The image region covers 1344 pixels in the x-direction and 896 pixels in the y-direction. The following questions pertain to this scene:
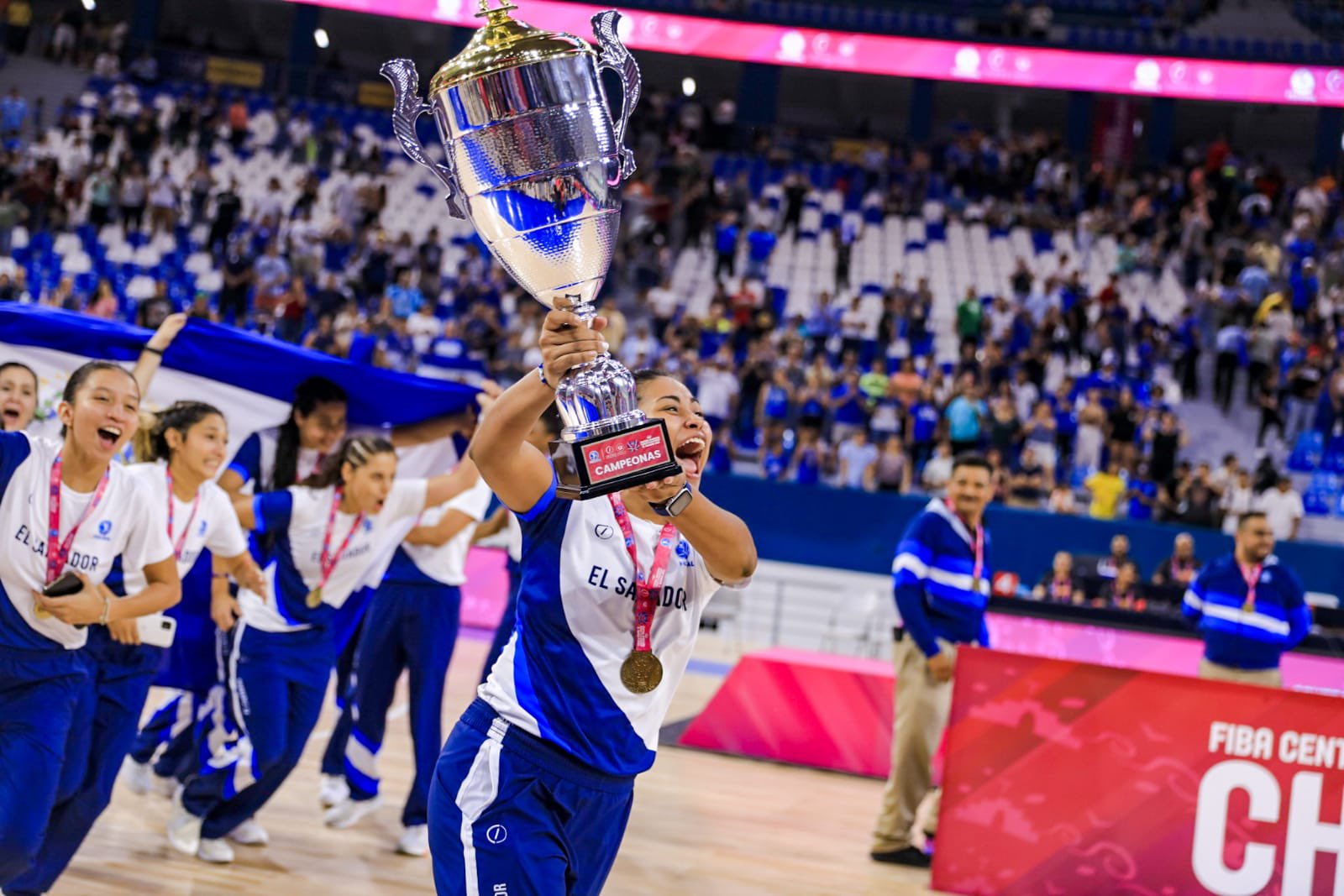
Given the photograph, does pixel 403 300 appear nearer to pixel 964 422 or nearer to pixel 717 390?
pixel 717 390

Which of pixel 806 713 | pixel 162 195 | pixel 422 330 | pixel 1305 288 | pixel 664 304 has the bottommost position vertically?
pixel 806 713

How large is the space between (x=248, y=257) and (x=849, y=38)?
43.6 ft

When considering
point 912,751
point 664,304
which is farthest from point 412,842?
point 664,304

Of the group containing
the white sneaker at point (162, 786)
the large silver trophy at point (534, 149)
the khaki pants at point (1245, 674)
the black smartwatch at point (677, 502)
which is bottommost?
the white sneaker at point (162, 786)

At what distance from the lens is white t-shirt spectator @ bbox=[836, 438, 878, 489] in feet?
55.8

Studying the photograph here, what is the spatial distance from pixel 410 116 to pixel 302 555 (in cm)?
350

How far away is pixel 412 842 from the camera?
257 inches

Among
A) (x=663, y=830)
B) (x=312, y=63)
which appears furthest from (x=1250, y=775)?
(x=312, y=63)

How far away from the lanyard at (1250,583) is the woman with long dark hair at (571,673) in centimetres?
638

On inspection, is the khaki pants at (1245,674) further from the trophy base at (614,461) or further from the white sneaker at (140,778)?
the trophy base at (614,461)

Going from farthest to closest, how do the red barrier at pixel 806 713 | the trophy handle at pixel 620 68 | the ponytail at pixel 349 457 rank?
the red barrier at pixel 806 713 → the ponytail at pixel 349 457 → the trophy handle at pixel 620 68

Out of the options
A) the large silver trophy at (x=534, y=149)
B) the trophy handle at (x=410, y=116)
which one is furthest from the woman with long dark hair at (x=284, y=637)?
the large silver trophy at (x=534, y=149)

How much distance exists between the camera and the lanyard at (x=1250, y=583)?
28.3ft

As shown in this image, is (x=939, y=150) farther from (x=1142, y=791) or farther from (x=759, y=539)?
(x=1142, y=791)
